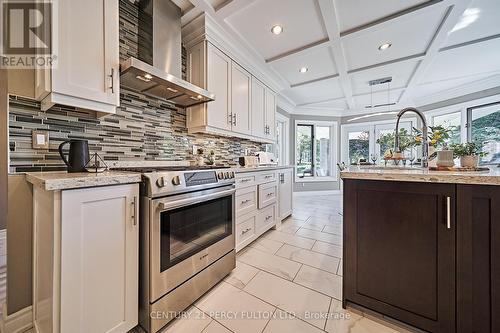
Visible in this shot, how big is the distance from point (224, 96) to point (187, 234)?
178 centimetres

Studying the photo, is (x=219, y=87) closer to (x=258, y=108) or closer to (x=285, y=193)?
(x=258, y=108)

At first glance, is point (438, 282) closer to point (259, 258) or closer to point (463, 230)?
Answer: point (463, 230)

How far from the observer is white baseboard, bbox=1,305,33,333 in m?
1.25

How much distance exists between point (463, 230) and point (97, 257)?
1.91 meters

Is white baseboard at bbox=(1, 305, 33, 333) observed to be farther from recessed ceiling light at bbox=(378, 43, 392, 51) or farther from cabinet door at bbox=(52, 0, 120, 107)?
recessed ceiling light at bbox=(378, 43, 392, 51)

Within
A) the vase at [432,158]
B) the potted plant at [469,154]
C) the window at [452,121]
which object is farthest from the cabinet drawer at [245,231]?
the window at [452,121]

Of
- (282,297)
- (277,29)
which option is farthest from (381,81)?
(282,297)

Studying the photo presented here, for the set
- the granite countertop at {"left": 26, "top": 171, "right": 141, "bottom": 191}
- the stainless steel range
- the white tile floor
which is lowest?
the white tile floor

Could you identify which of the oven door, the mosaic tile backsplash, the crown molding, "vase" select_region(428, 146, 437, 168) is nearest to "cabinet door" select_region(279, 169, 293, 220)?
the mosaic tile backsplash

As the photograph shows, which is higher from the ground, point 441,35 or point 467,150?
point 441,35

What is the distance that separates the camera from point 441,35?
247 cm

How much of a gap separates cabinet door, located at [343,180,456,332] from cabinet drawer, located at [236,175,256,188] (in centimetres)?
113

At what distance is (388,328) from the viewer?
1.28 metres

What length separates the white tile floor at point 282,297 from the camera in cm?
130
